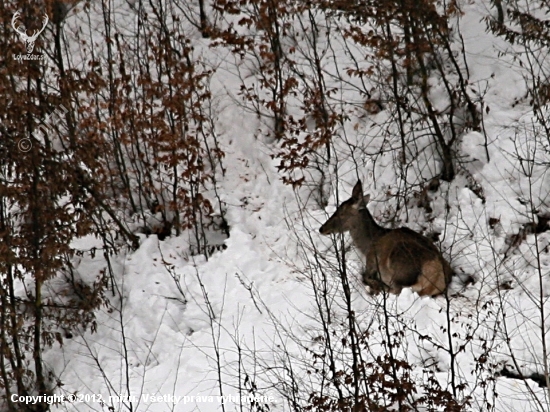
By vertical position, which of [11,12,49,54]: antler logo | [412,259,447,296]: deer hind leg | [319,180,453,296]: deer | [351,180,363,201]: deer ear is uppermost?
[11,12,49,54]: antler logo

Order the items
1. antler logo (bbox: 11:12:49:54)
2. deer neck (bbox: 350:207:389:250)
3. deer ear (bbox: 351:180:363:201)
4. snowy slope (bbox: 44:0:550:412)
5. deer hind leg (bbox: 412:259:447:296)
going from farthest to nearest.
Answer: deer neck (bbox: 350:207:389:250) < deer ear (bbox: 351:180:363:201) < deer hind leg (bbox: 412:259:447:296) < antler logo (bbox: 11:12:49:54) < snowy slope (bbox: 44:0:550:412)

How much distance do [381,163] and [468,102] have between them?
1.66 meters

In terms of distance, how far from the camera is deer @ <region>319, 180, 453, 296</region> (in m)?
7.91

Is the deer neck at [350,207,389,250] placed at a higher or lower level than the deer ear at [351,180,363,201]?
lower

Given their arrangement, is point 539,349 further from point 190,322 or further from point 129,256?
point 129,256

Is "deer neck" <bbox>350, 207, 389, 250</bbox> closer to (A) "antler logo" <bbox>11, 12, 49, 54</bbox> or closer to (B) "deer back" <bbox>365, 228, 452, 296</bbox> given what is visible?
(B) "deer back" <bbox>365, 228, 452, 296</bbox>

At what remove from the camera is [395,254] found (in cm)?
813

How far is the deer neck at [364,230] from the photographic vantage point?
8743mm

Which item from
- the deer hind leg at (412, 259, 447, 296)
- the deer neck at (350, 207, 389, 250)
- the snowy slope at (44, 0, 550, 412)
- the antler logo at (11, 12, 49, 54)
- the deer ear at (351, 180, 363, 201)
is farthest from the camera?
the deer neck at (350, 207, 389, 250)

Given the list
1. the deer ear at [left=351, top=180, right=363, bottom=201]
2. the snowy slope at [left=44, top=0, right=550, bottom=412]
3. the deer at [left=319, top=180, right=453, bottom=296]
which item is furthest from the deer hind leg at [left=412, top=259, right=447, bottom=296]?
the deer ear at [left=351, top=180, right=363, bottom=201]

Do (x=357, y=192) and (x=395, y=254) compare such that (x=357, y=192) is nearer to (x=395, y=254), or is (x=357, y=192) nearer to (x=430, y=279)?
(x=395, y=254)

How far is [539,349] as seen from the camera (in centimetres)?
684

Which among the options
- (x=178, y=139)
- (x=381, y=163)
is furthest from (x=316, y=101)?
(x=178, y=139)

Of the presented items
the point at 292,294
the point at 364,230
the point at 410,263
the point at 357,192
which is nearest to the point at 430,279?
the point at 410,263
